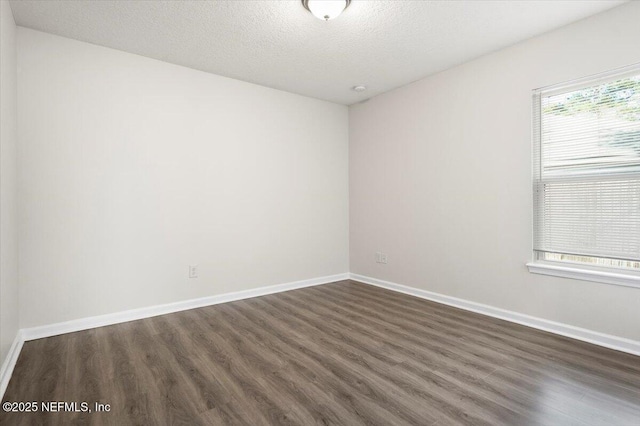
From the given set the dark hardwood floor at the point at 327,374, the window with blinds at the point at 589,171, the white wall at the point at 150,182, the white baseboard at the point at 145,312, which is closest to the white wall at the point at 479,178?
the window with blinds at the point at 589,171

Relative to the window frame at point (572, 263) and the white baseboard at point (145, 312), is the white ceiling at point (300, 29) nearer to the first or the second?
the window frame at point (572, 263)

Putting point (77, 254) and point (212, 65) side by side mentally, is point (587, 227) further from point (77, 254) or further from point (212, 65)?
point (77, 254)

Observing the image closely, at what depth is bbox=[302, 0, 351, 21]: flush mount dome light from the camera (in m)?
2.39

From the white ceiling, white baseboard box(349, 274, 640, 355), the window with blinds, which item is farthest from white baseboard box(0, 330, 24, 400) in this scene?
the window with blinds

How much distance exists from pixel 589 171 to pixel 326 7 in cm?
255

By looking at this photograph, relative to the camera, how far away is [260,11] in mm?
2570

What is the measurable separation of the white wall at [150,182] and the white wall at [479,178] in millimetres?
1013

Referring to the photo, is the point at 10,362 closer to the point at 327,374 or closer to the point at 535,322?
the point at 327,374

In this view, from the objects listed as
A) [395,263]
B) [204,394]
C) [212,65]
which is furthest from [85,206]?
[395,263]

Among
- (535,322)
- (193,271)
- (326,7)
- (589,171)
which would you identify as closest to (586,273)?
(535,322)

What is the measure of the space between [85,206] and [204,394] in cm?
217

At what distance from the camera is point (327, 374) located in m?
2.18

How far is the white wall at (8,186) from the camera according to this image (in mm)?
2135

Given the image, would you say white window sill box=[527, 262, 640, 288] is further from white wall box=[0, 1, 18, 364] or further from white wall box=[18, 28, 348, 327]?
white wall box=[0, 1, 18, 364]
